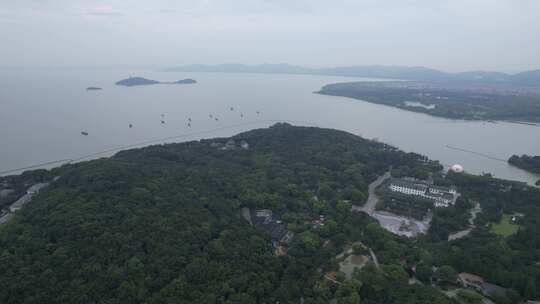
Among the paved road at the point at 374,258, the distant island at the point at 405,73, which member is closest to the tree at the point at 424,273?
the paved road at the point at 374,258

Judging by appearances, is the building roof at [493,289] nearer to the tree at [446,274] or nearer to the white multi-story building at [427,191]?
the tree at [446,274]

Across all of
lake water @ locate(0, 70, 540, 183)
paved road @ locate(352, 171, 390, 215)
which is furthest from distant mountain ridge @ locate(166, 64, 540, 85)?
paved road @ locate(352, 171, 390, 215)

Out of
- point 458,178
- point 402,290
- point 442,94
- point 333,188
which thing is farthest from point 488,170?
point 442,94

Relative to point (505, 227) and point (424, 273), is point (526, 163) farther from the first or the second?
point (424, 273)

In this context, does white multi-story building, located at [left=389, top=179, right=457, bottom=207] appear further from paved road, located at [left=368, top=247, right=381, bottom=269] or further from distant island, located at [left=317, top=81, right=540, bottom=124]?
distant island, located at [left=317, top=81, right=540, bottom=124]

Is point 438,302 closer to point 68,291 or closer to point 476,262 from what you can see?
point 476,262

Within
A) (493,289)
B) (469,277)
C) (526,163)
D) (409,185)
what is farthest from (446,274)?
(526,163)
